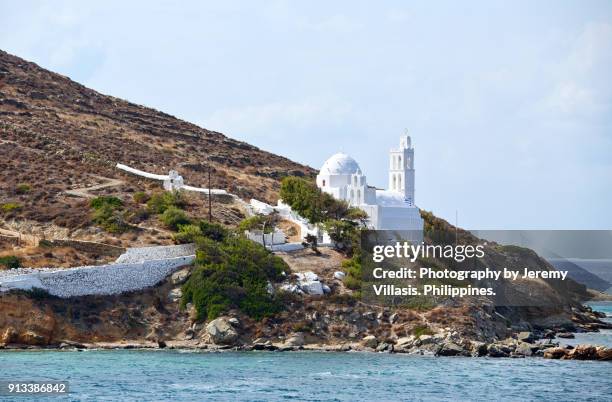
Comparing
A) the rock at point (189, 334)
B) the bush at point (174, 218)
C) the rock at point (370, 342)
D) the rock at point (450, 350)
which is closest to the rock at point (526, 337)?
the rock at point (450, 350)

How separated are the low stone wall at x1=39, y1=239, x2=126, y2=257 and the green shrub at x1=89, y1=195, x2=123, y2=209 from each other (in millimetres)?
9694

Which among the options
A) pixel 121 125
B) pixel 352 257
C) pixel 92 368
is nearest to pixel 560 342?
pixel 352 257

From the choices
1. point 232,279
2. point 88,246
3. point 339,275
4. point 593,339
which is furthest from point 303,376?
point 593,339

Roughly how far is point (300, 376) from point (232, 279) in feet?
51.6

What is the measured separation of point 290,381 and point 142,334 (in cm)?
1478

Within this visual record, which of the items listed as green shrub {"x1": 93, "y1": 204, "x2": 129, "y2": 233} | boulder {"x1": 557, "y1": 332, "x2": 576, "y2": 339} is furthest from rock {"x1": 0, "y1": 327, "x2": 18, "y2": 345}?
boulder {"x1": 557, "y1": 332, "x2": 576, "y2": 339}

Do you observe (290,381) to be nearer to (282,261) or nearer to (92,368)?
(92,368)

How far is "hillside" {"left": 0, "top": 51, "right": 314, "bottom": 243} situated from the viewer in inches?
3529

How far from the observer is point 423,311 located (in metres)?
73.9

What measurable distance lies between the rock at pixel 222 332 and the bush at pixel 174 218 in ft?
45.0

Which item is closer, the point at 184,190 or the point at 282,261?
the point at 282,261

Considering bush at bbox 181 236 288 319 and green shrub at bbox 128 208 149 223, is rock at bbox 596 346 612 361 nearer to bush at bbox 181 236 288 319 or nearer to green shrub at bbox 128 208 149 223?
bush at bbox 181 236 288 319

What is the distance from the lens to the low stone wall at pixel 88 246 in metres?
75.9

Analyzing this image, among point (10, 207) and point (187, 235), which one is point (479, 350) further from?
point (10, 207)
